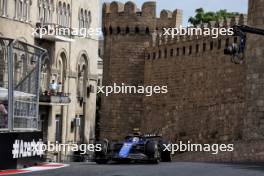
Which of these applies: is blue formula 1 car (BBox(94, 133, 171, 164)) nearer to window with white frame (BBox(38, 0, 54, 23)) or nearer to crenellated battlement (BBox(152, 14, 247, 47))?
crenellated battlement (BBox(152, 14, 247, 47))

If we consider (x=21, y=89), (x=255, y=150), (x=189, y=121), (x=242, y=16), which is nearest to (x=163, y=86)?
(x=189, y=121)

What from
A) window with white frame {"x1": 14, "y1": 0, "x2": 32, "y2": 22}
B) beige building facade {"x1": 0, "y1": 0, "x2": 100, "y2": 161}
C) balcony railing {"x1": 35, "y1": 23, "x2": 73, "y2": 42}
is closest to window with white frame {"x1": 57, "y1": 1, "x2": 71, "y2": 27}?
beige building facade {"x1": 0, "y1": 0, "x2": 100, "y2": 161}

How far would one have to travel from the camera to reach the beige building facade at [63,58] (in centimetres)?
4069

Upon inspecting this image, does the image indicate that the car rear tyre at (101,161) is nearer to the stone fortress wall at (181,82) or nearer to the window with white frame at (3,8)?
the stone fortress wall at (181,82)

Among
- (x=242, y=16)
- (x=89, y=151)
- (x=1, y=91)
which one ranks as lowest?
(x=89, y=151)

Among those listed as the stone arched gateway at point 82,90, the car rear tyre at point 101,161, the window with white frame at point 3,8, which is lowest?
the car rear tyre at point 101,161

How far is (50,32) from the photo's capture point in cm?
4266

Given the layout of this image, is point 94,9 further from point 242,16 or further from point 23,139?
point 23,139

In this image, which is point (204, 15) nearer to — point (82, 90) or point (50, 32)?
point (82, 90)

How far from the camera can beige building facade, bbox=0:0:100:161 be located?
4069 cm

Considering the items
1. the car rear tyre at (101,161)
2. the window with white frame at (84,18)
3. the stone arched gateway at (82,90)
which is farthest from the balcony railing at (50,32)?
the car rear tyre at (101,161)

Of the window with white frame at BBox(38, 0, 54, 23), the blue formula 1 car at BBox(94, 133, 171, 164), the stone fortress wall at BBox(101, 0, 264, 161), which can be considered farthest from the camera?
the window with white frame at BBox(38, 0, 54, 23)

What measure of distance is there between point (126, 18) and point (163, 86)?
5626mm

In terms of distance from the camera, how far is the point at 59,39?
A: 43344 millimetres
